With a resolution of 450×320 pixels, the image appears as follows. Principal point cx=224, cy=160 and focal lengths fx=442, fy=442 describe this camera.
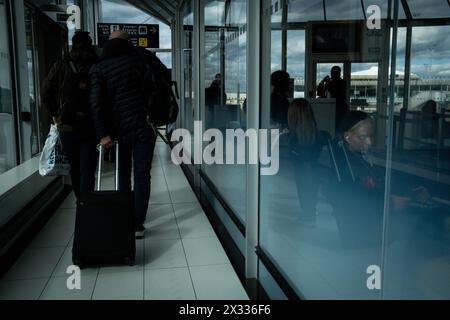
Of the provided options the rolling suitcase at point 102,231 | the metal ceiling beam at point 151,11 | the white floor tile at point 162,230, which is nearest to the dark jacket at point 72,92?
the rolling suitcase at point 102,231

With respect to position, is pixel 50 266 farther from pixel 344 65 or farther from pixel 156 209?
pixel 344 65

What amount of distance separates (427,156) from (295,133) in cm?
85

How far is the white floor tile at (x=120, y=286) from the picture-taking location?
2.65m

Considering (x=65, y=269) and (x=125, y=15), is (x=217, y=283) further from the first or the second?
(x=125, y=15)

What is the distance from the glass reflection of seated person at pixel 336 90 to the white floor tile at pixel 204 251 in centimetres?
147

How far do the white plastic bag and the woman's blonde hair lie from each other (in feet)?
6.59

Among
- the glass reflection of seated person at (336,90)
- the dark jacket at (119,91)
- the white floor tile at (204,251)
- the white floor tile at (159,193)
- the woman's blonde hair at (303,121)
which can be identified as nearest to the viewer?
the glass reflection of seated person at (336,90)

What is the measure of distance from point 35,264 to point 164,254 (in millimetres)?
922

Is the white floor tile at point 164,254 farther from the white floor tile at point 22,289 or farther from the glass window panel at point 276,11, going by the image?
the glass window panel at point 276,11

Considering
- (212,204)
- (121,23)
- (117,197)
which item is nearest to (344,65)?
(117,197)

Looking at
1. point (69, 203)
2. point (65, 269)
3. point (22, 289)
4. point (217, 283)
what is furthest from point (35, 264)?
point (69, 203)

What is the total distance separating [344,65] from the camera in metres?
2.11

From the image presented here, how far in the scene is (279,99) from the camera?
9.02 ft

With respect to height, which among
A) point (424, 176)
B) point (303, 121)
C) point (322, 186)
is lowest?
point (322, 186)
